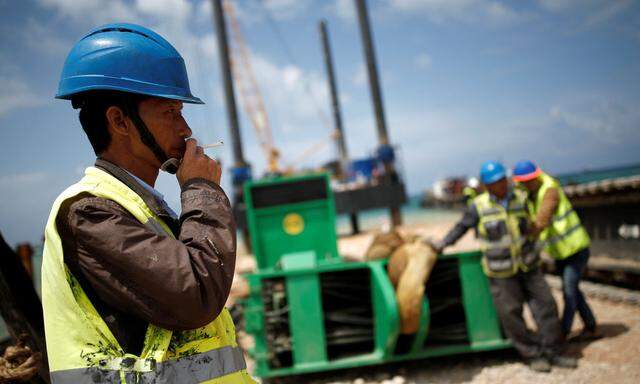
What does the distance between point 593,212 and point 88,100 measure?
8.73 metres

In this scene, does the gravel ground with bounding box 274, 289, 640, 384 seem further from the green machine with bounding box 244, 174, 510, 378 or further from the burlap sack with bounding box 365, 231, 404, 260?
the burlap sack with bounding box 365, 231, 404, 260

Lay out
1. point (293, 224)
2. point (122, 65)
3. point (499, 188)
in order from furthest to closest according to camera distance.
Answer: point (293, 224) → point (499, 188) → point (122, 65)

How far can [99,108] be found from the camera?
1.41m

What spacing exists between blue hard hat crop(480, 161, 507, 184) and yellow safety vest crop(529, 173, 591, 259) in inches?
28.7

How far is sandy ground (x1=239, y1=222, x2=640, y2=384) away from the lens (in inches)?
170

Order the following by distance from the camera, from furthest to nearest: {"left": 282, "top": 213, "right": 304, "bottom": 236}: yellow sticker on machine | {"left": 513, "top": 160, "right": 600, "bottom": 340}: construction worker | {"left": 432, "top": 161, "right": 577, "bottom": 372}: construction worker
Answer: {"left": 282, "top": 213, "right": 304, "bottom": 236}: yellow sticker on machine → {"left": 513, "top": 160, "right": 600, "bottom": 340}: construction worker → {"left": 432, "top": 161, "right": 577, "bottom": 372}: construction worker

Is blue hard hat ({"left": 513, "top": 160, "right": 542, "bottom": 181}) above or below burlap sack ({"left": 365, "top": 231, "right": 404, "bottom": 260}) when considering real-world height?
above

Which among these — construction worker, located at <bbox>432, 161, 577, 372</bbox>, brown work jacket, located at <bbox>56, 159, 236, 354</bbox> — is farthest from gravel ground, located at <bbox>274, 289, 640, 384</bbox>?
brown work jacket, located at <bbox>56, 159, 236, 354</bbox>

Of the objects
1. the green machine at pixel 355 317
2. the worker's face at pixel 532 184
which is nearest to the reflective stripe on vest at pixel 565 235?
the worker's face at pixel 532 184

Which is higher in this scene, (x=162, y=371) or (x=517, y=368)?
(x=162, y=371)

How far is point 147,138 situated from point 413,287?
364 cm

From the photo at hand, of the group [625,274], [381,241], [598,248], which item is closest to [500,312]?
[381,241]

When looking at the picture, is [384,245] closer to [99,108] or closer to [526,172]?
[526,172]

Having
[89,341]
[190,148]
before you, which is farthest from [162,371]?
[190,148]
